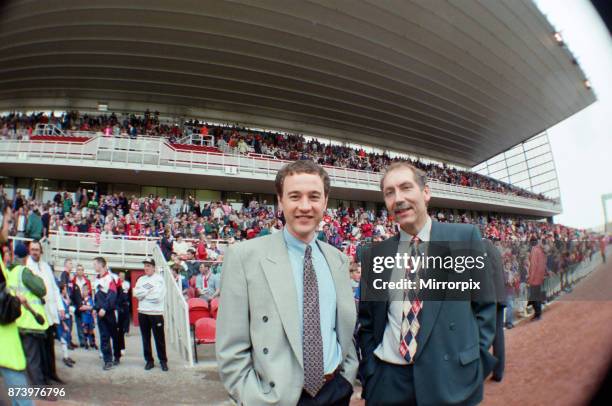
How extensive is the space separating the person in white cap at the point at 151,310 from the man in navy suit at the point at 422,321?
68 centimetres

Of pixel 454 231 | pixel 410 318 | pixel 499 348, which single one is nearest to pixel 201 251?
pixel 410 318

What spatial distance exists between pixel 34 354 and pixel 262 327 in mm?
609

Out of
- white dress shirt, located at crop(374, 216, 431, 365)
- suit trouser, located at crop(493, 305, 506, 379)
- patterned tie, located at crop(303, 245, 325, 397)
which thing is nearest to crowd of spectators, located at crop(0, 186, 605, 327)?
white dress shirt, located at crop(374, 216, 431, 365)

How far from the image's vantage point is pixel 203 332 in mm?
1315

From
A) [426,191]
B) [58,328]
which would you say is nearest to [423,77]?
[426,191]

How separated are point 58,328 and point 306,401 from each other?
0.68 meters

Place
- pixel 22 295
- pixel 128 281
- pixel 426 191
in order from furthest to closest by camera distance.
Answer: pixel 128 281
pixel 426 191
pixel 22 295

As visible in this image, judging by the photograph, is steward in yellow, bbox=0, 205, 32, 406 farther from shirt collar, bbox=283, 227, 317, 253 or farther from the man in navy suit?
the man in navy suit

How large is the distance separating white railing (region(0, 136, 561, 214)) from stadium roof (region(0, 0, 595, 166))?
129 millimetres

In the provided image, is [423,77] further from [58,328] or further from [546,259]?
[58,328]

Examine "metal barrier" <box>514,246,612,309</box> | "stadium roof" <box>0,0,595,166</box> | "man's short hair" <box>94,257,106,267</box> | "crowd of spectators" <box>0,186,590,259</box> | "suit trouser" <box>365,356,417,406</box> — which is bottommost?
"suit trouser" <box>365,356,417,406</box>

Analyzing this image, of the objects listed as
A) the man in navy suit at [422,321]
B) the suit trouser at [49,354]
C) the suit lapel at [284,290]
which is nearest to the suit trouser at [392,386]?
the man in navy suit at [422,321]

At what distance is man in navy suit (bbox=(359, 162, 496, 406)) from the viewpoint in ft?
3.48

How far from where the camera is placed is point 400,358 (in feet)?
3.76
